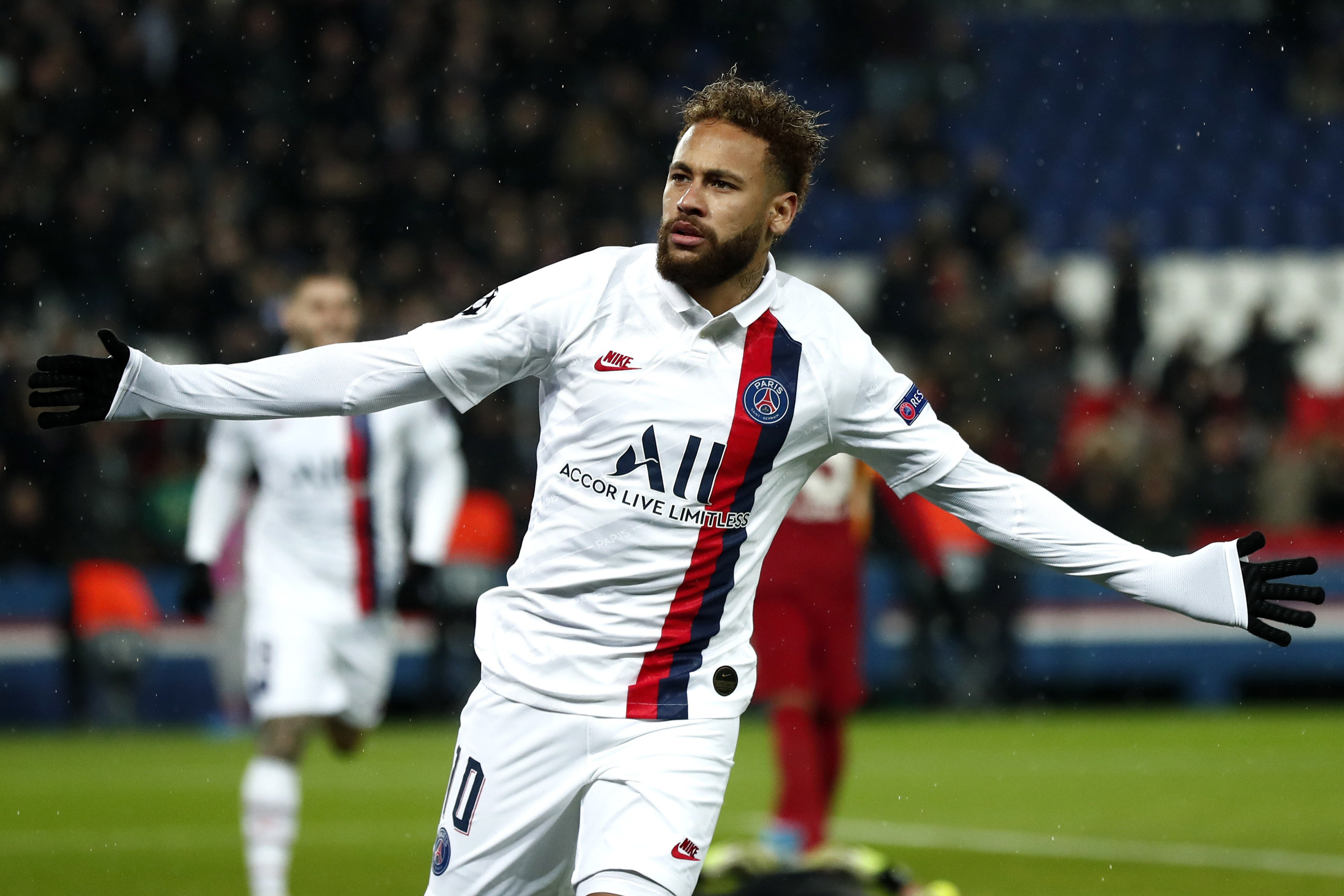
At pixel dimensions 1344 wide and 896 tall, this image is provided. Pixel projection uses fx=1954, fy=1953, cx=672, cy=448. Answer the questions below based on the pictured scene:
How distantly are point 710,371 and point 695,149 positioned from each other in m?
0.46

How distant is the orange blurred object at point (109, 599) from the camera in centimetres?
1265

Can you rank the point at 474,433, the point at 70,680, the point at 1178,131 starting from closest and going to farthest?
the point at 70,680
the point at 474,433
the point at 1178,131

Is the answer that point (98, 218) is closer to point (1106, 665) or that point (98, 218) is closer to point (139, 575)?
point (139, 575)

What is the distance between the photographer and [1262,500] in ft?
46.6

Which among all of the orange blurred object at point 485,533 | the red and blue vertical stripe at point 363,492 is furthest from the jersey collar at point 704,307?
the orange blurred object at point 485,533

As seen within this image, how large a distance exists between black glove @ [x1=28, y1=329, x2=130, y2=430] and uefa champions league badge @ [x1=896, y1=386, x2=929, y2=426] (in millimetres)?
1551

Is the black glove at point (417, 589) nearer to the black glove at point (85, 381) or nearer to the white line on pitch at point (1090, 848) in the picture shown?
the white line on pitch at point (1090, 848)

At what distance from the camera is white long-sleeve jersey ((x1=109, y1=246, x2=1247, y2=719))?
3875mm

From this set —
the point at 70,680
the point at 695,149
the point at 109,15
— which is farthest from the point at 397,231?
the point at 695,149

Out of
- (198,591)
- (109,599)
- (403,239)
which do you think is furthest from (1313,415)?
(198,591)

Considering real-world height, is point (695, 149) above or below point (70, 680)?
above

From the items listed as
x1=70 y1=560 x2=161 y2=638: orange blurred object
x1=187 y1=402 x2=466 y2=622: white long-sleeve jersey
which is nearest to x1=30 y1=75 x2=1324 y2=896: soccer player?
x1=187 y1=402 x2=466 y2=622: white long-sleeve jersey

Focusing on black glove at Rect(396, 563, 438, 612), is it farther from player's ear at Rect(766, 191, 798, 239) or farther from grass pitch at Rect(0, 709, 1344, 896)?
player's ear at Rect(766, 191, 798, 239)

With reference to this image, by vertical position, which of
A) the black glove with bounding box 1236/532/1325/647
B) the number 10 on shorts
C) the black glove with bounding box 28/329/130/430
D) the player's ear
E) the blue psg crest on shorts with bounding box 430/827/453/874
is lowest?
the blue psg crest on shorts with bounding box 430/827/453/874
